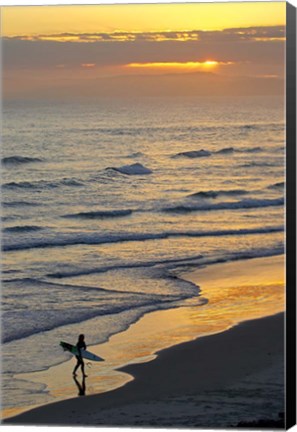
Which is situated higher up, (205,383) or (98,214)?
(98,214)

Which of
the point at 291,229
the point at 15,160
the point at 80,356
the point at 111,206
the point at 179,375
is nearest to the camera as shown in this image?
the point at 291,229

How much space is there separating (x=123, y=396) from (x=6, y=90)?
2.69 meters

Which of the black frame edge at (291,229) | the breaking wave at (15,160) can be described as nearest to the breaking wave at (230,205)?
the black frame edge at (291,229)

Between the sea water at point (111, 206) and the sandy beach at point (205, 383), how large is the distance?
15.7 inches

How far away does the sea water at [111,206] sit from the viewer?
44.2 feet

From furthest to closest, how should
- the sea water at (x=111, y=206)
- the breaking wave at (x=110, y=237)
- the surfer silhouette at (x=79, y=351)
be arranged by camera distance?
the breaking wave at (x=110, y=237)
the sea water at (x=111, y=206)
the surfer silhouette at (x=79, y=351)

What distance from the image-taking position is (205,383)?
517 inches

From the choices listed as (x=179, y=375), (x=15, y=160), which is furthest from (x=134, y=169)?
(x=179, y=375)

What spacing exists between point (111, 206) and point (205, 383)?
1.65m

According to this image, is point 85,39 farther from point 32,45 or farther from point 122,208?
point 122,208

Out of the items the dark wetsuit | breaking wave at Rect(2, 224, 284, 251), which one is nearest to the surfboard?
the dark wetsuit

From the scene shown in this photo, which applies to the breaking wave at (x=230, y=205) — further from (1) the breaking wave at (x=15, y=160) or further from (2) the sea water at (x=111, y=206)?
(1) the breaking wave at (x=15, y=160)

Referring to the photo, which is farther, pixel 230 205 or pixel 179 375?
pixel 230 205

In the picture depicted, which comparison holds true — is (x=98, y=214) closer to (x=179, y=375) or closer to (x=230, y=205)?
(x=230, y=205)
